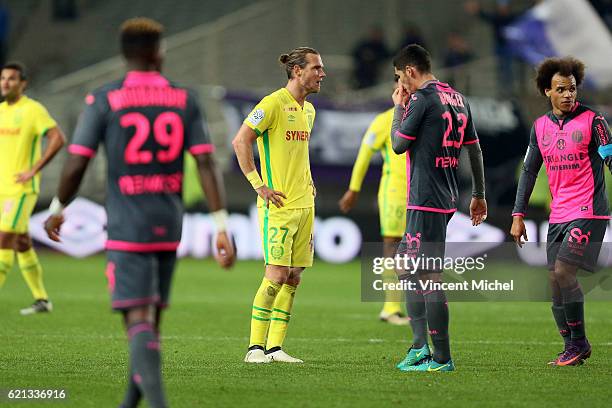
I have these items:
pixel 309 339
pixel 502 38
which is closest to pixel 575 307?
pixel 309 339

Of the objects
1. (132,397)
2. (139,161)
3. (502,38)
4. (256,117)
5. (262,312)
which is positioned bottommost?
(132,397)

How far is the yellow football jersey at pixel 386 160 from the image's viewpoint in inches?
484

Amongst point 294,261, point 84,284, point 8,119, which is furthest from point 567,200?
point 84,284

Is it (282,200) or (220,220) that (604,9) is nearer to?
(282,200)

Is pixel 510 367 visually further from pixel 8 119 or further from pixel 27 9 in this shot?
pixel 27 9

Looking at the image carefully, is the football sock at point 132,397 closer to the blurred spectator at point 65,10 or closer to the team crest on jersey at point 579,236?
the team crest on jersey at point 579,236

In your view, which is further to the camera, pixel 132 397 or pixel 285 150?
pixel 285 150

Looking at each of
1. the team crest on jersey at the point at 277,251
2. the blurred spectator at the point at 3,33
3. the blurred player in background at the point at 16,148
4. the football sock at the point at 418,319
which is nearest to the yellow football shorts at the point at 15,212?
the blurred player in background at the point at 16,148

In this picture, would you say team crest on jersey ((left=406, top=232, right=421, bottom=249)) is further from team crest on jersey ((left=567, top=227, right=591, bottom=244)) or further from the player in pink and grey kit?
team crest on jersey ((left=567, top=227, right=591, bottom=244))

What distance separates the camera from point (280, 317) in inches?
354

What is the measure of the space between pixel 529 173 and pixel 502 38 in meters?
13.2

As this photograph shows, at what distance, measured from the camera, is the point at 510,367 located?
8.64m

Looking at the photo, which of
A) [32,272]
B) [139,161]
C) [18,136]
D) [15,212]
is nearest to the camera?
[139,161]

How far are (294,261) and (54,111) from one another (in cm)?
1265
